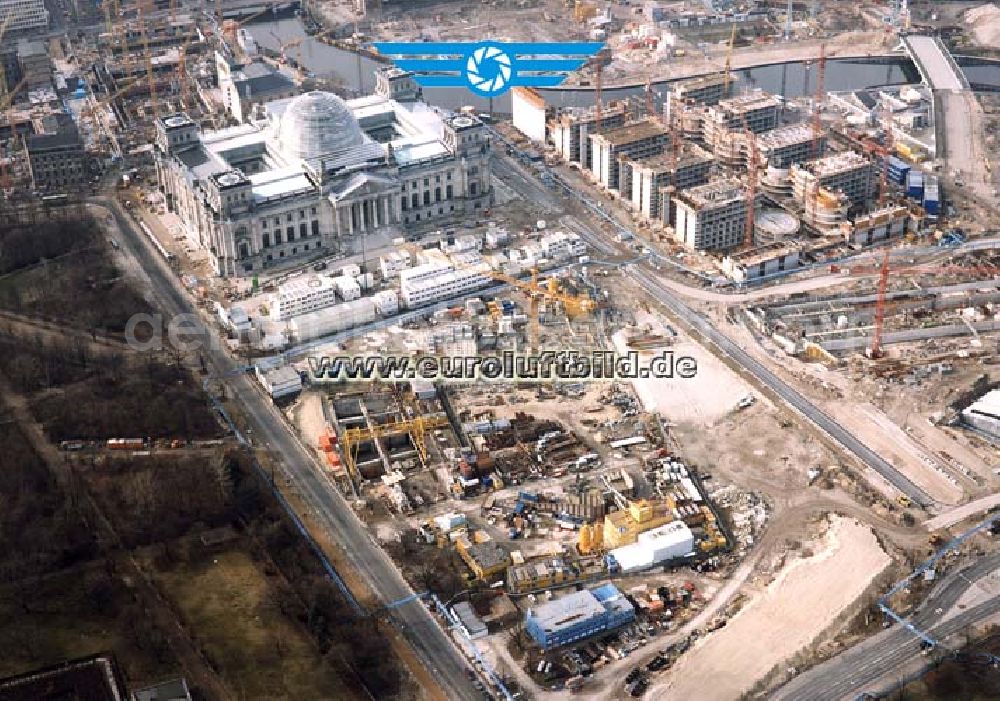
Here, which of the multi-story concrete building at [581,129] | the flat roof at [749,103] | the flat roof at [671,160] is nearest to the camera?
the flat roof at [671,160]

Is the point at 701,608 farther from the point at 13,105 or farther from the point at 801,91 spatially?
the point at 13,105

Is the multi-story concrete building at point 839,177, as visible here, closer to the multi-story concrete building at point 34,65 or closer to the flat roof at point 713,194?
the flat roof at point 713,194

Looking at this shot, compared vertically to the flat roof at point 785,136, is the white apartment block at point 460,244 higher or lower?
lower

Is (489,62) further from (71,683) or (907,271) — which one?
(71,683)

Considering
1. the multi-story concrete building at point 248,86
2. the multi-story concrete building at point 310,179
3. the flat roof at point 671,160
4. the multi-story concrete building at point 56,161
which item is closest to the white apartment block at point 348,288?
the multi-story concrete building at point 310,179

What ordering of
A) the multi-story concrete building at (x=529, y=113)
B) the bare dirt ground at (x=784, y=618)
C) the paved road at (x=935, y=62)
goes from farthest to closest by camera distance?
the paved road at (x=935, y=62), the multi-story concrete building at (x=529, y=113), the bare dirt ground at (x=784, y=618)

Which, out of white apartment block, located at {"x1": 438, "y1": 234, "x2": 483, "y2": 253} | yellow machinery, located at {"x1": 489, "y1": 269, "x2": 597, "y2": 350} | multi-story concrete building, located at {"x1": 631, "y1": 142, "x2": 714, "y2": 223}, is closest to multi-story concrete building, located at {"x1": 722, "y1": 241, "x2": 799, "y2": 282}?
multi-story concrete building, located at {"x1": 631, "y1": 142, "x2": 714, "y2": 223}
